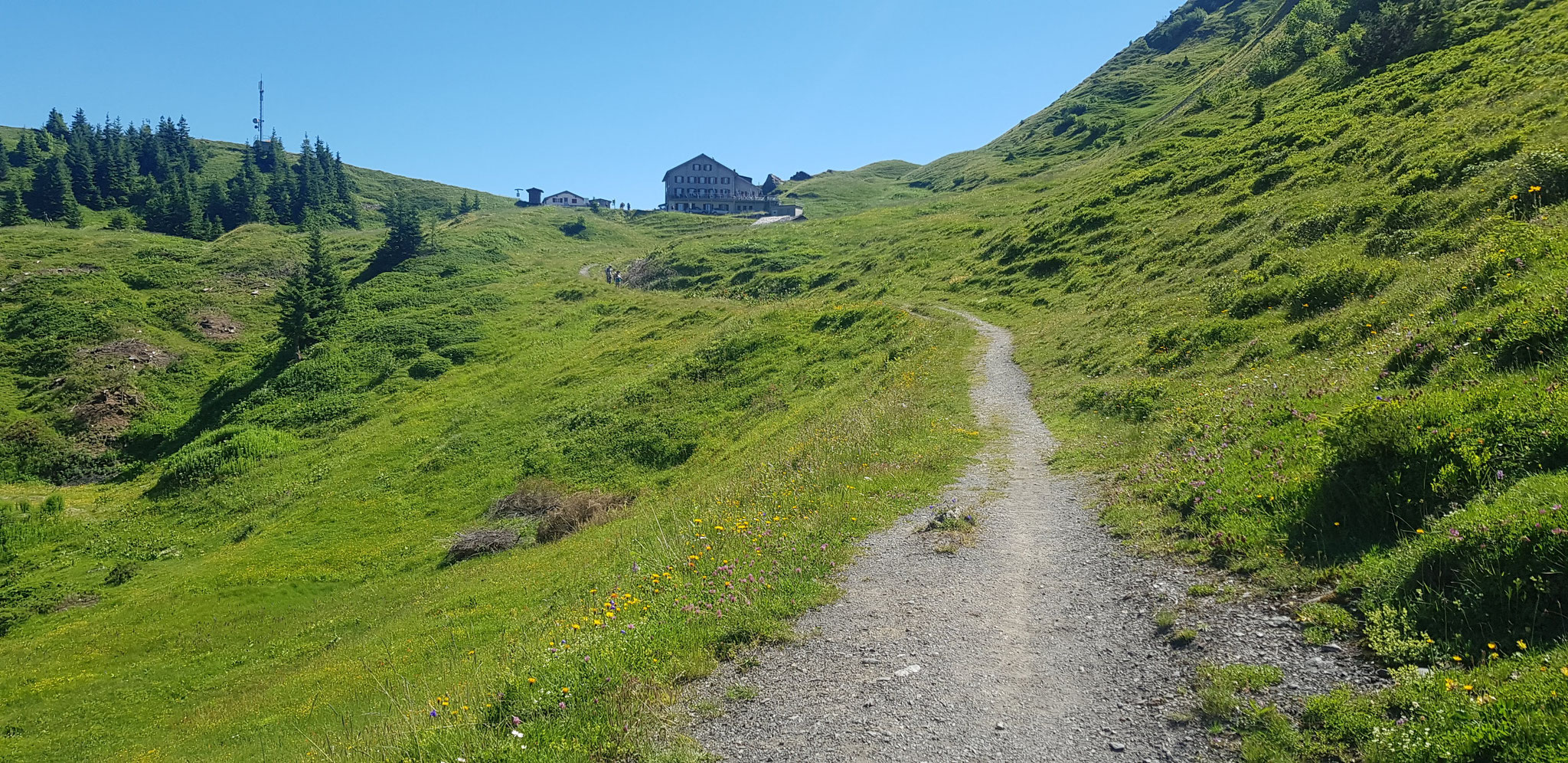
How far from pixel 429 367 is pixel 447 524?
34209mm

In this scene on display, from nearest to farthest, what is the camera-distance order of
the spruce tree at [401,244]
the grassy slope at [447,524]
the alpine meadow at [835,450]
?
the alpine meadow at [835,450] → the grassy slope at [447,524] → the spruce tree at [401,244]

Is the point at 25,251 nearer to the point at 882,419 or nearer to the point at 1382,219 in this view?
the point at 882,419

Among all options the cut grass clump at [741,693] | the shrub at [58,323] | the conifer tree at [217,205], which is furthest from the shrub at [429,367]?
the conifer tree at [217,205]

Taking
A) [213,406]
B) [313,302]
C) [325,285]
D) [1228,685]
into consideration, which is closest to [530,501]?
[1228,685]

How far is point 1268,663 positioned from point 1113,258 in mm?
41335

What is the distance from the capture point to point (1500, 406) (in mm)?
8469

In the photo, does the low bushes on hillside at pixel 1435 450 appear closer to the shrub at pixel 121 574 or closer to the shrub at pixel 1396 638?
the shrub at pixel 1396 638

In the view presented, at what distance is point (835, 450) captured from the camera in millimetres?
19828

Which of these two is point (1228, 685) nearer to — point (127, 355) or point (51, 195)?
point (127, 355)

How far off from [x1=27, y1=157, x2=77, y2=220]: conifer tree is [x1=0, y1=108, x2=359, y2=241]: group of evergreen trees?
0.48 feet

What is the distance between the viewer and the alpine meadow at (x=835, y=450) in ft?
24.6

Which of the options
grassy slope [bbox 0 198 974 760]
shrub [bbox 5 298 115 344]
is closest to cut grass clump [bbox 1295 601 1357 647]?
grassy slope [bbox 0 198 974 760]

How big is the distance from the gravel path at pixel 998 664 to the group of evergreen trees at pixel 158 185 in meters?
133

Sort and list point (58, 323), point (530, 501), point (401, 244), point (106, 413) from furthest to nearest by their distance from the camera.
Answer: point (401, 244) → point (58, 323) → point (106, 413) → point (530, 501)
